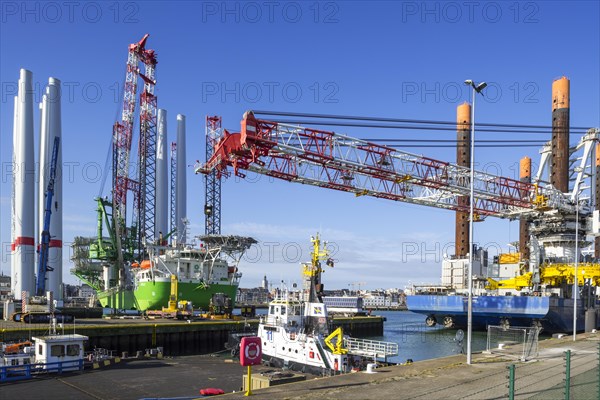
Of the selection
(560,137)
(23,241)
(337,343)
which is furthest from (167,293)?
(560,137)

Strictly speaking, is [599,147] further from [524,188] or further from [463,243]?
[524,188]

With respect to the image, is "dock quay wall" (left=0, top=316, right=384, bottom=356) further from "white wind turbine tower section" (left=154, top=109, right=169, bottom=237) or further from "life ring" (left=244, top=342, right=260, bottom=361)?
"white wind turbine tower section" (left=154, top=109, right=169, bottom=237)

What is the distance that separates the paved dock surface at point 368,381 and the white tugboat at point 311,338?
2.68 meters

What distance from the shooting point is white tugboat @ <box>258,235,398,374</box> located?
33312mm

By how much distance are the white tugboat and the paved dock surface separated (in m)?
2.68

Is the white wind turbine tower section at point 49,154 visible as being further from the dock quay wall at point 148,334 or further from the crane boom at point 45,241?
the dock quay wall at point 148,334

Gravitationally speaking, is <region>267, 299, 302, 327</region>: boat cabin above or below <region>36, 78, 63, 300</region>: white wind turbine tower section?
below

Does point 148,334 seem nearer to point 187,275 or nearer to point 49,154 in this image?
point 187,275

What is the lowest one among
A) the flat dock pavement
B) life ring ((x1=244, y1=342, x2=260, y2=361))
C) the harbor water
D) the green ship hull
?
the harbor water

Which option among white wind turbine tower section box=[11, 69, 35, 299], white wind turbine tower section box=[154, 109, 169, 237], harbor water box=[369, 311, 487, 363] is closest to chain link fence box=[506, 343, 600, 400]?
harbor water box=[369, 311, 487, 363]

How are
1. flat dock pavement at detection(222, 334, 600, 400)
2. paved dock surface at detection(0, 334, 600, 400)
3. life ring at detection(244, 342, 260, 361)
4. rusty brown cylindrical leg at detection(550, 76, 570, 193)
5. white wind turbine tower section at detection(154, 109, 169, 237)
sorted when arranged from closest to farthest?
flat dock pavement at detection(222, 334, 600, 400), paved dock surface at detection(0, 334, 600, 400), life ring at detection(244, 342, 260, 361), rusty brown cylindrical leg at detection(550, 76, 570, 193), white wind turbine tower section at detection(154, 109, 169, 237)

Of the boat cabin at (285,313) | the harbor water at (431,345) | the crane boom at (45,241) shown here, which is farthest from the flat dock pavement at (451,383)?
the crane boom at (45,241)

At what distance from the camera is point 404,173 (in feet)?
184

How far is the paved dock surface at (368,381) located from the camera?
17516mm
